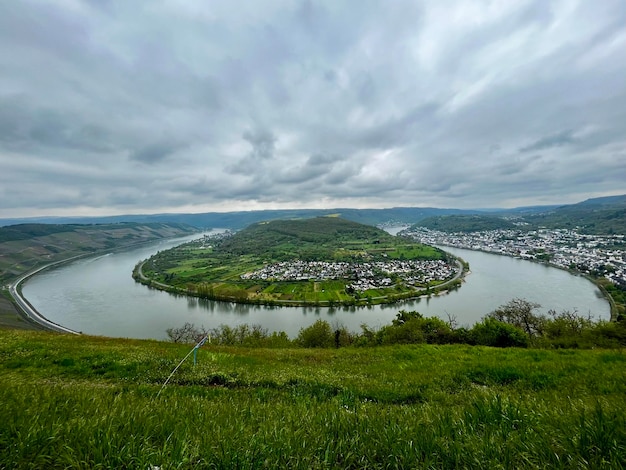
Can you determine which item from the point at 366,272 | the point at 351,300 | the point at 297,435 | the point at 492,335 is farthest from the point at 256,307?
the point at 297,435

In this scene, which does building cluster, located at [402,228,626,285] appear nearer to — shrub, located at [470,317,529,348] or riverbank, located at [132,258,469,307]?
riverbank, located at [132,258,469,307]

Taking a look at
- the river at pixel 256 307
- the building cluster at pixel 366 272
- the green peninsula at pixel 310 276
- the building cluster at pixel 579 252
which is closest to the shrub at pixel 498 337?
the river at pixel 256 307

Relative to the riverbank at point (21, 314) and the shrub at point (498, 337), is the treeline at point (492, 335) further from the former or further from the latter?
the riverbank at point (21, 314)

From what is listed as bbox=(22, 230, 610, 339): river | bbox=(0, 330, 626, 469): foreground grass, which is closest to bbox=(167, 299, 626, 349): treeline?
bbox=(0, 330, 626, 469): foreground grass

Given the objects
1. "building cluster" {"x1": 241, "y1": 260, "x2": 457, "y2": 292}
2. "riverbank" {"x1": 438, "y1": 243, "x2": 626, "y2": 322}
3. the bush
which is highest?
the bush

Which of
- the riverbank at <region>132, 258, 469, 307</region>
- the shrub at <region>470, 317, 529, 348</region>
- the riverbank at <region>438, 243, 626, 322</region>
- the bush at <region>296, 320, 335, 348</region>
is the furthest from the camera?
the riverbank at <region>132, 258, 469, 307</region>

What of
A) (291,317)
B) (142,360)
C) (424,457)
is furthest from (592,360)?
(291,317)
